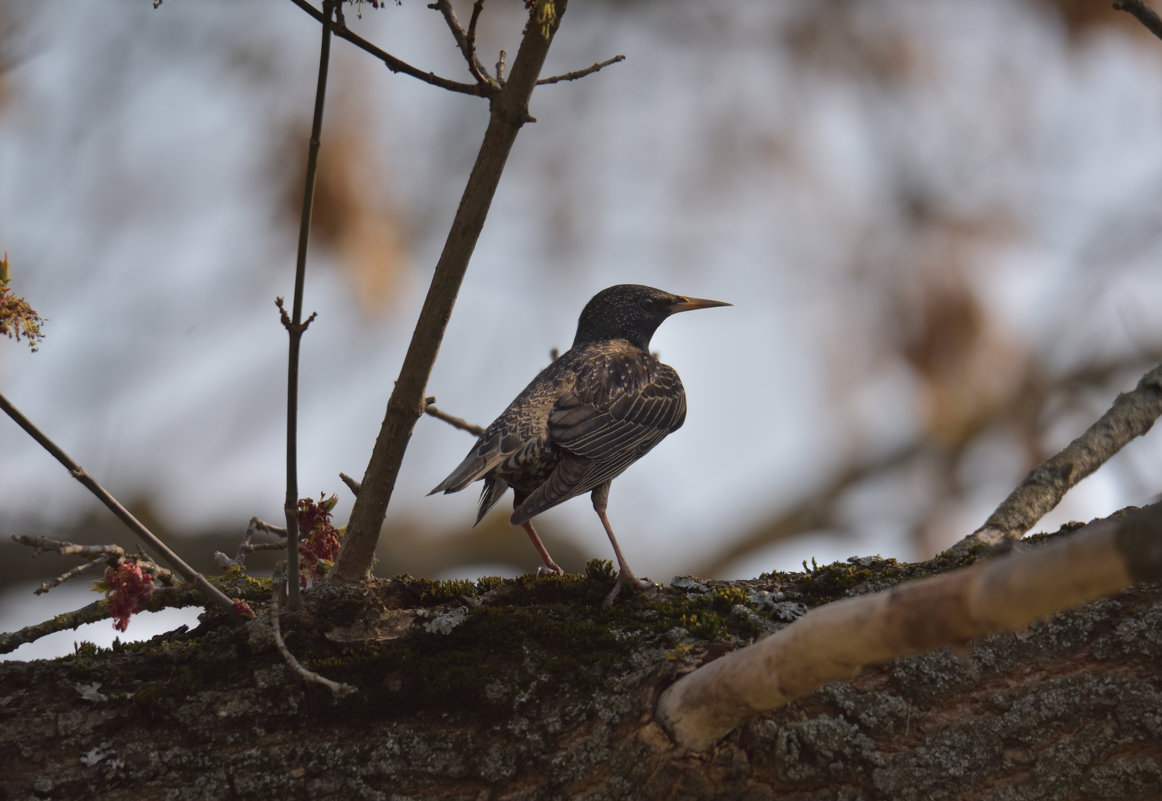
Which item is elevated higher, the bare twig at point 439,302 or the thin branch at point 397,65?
the thin branch at point 397,65

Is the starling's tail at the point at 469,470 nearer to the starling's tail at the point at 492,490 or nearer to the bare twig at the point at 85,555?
the starling's tail at the point at 492,490

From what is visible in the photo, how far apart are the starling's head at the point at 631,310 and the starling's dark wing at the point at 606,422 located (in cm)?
50

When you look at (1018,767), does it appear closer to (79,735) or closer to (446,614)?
(446,614)

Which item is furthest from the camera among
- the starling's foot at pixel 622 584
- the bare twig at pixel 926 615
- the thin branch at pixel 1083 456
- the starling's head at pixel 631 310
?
the starling's head at pixel 631 310

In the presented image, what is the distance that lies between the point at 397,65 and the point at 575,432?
87.0 inches

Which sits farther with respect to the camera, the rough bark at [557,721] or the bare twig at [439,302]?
the bare twig at [439,302]

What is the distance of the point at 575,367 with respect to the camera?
552cm

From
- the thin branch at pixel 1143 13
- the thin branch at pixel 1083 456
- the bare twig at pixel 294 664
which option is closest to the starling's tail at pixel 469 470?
the bare twig at pixel 294 664

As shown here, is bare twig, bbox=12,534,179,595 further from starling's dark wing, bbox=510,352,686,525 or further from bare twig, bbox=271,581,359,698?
starling's dark wing, bbox=510,352,686,525

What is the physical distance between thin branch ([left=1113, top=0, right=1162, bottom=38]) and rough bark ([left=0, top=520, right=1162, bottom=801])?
175 centimetres

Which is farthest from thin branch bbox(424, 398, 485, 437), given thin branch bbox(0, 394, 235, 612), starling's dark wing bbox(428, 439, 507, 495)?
thin branch bbox(0, 394, 235, 612)

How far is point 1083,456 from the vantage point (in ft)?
13.1

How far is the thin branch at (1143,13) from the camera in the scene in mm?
3023

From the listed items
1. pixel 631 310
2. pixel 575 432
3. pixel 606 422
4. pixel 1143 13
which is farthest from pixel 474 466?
pixel 1143 13
